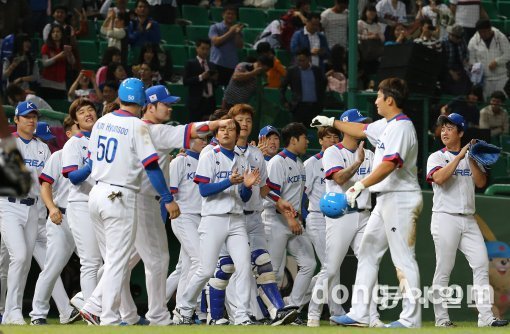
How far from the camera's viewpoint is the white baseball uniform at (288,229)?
1231 centimetres

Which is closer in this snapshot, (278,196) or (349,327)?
(349,327)

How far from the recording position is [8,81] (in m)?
16.4

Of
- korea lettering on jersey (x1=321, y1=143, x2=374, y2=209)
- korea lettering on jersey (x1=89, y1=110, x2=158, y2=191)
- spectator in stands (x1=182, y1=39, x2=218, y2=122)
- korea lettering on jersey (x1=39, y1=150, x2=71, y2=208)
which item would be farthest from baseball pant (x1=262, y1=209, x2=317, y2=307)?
spectator in stands (x1=182, y1=39, x2=218, y2=122)

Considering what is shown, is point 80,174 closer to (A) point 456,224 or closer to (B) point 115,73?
(A) point 456,224

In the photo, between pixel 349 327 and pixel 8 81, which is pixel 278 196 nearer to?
pixel 349 327

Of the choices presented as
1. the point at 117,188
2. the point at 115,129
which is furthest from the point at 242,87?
the point at 117,188

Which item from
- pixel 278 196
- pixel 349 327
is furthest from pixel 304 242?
pixel 349 327

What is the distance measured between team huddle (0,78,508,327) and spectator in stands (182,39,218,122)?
3.28m

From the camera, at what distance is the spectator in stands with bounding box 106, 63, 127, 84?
52.9ft

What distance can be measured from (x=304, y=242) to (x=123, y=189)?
3.22m

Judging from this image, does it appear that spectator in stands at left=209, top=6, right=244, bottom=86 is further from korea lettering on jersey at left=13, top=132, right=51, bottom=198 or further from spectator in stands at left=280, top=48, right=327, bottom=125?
korea lettering on jersey at left=13, top=132, right=51, bottom=198

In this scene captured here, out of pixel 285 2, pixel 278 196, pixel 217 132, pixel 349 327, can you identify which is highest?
pixel 285 2

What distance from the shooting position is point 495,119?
1336 centimetres

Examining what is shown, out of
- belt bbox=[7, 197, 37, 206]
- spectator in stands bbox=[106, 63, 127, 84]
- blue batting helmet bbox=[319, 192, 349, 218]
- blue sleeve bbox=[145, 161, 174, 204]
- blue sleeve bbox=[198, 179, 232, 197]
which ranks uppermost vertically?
spectator in stands bbox=[106, 63, 127, 84]
